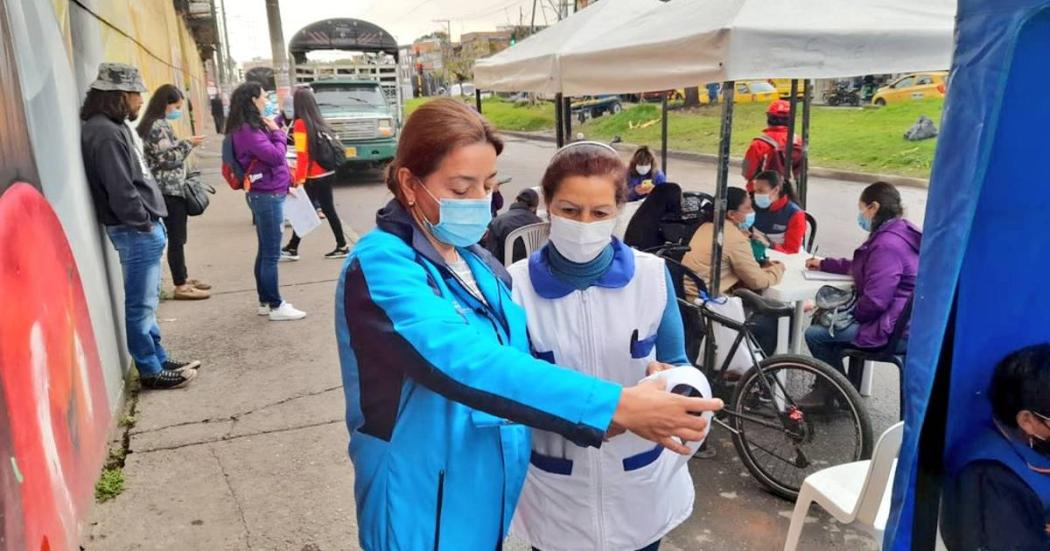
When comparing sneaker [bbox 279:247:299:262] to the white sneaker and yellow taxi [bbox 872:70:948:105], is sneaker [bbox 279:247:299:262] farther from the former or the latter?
yellow taxi [bbox 872:70:948:105]

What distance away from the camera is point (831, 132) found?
60.8 ft

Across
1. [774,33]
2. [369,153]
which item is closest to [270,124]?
[774,33]

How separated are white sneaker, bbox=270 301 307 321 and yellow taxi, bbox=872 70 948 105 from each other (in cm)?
2191

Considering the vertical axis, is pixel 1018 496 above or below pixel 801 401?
above

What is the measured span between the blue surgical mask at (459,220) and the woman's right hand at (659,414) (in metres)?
0.45

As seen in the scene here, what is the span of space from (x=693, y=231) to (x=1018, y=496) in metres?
2.86

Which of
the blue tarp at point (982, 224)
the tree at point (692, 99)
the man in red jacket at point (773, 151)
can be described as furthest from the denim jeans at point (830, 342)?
the tree at point (692, 99)

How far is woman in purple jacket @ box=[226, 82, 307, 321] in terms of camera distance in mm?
5461

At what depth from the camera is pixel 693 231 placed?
14.7 feet

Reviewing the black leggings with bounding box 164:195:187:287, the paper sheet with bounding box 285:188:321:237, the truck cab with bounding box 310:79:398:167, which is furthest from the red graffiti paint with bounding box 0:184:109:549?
the truck cab with bounding box 310:79:398:167

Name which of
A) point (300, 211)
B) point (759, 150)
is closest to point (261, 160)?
point (300, 211)

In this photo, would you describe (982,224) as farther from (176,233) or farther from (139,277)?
(176,233)

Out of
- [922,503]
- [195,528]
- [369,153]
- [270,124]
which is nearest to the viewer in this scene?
[922,503]

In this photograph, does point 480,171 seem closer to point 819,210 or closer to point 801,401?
point 801,401
